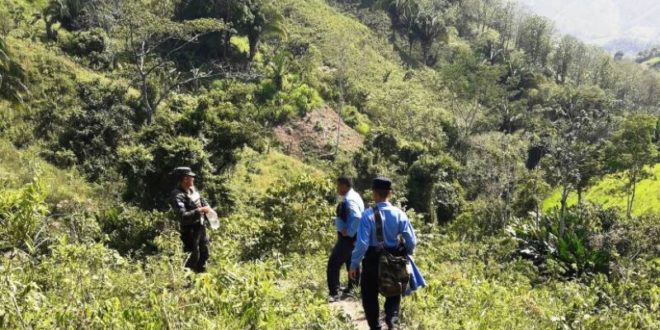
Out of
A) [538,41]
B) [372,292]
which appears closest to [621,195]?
[372,292]

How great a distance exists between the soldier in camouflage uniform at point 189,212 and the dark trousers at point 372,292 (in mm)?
2313

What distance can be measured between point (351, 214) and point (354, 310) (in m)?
1.23

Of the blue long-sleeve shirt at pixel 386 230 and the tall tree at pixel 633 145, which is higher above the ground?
the blue long-sleeve shirt at pixel 386 230

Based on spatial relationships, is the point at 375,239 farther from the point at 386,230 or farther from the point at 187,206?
the point at 187,206

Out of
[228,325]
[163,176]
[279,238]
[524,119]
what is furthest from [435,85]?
[228,325]

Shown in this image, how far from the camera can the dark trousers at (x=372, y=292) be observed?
4.80 m

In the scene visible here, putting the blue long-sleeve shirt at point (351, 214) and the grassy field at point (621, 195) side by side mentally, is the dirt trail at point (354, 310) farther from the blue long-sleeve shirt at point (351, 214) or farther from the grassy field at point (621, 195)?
the grassy field at point (621, 195)

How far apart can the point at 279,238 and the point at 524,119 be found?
1607 inches

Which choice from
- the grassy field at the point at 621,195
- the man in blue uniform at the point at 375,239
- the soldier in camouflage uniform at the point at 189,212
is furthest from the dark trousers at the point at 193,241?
the grassy field at the point at 621,195

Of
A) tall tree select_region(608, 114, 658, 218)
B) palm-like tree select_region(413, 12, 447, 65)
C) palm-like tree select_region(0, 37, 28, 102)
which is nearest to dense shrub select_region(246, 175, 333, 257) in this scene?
palm-like tree select_region(0, 37, 28, 102)

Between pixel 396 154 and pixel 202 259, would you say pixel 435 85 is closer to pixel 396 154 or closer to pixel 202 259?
pixel 396 154

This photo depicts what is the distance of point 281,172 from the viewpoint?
91.4 feet

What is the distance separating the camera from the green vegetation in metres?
4.34

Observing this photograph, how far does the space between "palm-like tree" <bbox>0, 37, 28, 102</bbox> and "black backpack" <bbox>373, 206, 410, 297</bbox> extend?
23206 mm
